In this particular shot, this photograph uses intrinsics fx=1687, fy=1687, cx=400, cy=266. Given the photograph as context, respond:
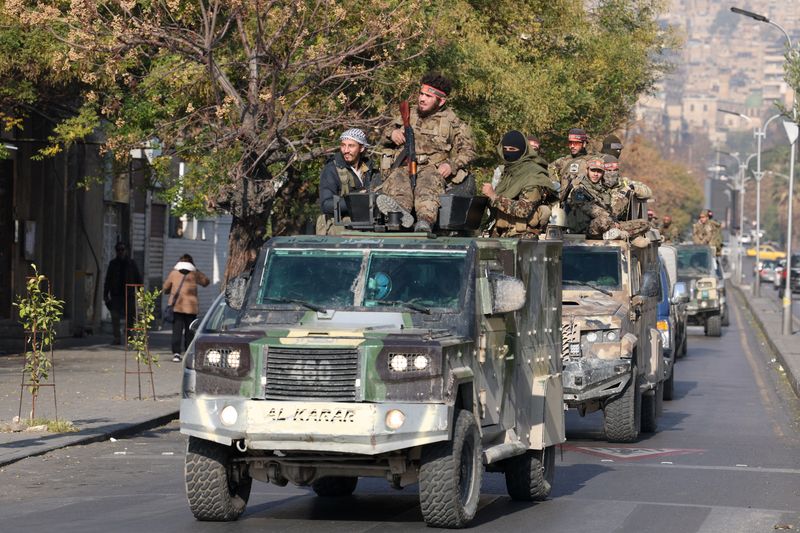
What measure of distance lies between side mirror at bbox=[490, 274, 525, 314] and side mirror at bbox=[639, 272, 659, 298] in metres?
7.15

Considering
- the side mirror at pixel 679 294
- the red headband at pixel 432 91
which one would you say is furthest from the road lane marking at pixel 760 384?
the red headband at pixel 432 91

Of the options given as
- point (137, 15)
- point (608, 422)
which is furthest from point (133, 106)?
point (608, 422)

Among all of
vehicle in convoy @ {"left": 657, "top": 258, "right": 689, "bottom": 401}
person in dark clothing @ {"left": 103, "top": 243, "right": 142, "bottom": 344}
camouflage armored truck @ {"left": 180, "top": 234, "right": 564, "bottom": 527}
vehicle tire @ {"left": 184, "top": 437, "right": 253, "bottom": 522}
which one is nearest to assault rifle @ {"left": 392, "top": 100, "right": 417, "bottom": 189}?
camouflage armored truck @ {"left": 180, "top": 234, "right": 564, "bottom": 527}

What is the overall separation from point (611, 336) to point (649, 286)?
62.0 inches

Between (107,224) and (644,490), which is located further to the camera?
(107,224)

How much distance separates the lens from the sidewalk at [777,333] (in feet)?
93.2

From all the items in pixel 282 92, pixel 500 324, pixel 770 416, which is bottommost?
pixel 770 416

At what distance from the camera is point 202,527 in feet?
35.6

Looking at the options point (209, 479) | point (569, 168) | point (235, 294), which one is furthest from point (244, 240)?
point (209, 479)

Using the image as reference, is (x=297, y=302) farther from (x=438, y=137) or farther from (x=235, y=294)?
(x=438, y=137)

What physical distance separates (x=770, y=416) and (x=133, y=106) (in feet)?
32.2

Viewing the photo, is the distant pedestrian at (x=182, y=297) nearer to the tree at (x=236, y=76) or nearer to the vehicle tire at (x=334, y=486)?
the tree at (x=236, y=76)

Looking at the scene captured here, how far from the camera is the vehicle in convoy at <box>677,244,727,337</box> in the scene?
3953 cm

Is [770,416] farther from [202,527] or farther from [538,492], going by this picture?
[202,527]
